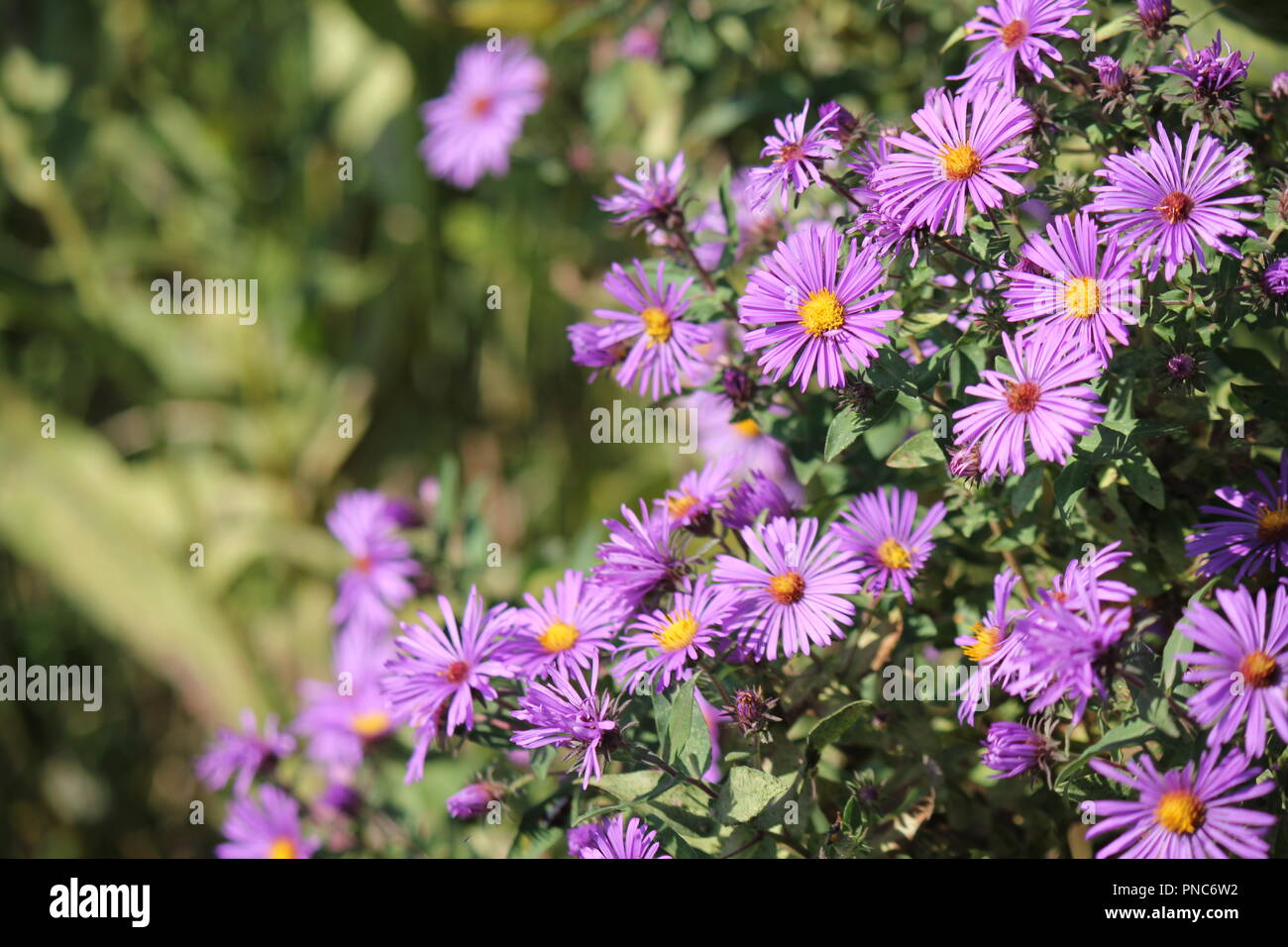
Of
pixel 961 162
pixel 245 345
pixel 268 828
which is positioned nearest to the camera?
pixel 961 162

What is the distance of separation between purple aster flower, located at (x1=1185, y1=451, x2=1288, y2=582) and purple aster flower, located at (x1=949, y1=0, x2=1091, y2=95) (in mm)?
315

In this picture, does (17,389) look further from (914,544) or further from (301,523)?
(914,544)

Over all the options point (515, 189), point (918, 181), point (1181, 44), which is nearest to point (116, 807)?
point (515, 189)

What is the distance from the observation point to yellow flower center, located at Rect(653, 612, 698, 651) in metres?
0.71

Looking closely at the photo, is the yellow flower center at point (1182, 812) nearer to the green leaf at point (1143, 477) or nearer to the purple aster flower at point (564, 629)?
the green leaf at point (1143, 477)

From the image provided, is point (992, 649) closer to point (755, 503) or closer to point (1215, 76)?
point (755, 503)

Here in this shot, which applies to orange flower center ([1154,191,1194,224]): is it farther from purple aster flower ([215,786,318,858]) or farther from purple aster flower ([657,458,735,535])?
purple aster flower ([215,786,318,858])

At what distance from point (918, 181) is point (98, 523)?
1.38m

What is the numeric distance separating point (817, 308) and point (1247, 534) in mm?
326

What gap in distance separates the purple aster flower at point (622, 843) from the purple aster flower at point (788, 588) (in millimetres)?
141

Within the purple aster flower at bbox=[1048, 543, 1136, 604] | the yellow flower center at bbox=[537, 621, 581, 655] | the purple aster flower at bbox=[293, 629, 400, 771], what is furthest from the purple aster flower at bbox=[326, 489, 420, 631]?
the purple aster flower at bbox=[1048, 543, 1136, 604]

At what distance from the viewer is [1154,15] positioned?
2.54ft

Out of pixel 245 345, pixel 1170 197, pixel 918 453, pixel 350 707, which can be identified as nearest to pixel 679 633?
pixel 918 453

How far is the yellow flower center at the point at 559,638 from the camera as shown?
779 millimetres
